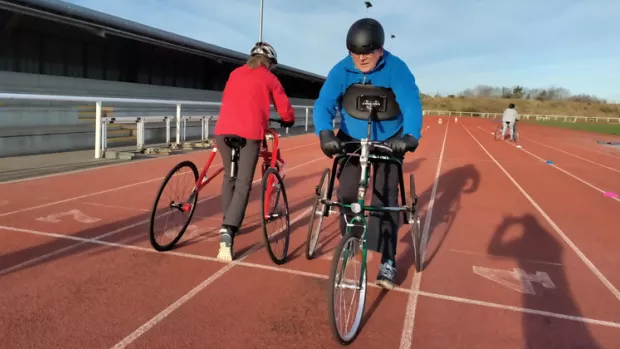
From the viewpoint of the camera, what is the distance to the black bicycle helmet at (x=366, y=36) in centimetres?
319

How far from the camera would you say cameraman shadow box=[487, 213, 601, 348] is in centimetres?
312

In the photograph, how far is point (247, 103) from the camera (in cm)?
406

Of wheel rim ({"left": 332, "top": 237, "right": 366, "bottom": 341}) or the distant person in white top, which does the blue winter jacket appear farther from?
the distant person in white top

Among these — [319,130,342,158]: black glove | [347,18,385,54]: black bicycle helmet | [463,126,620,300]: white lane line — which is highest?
[347,18,385,54]: black bicycle helmet

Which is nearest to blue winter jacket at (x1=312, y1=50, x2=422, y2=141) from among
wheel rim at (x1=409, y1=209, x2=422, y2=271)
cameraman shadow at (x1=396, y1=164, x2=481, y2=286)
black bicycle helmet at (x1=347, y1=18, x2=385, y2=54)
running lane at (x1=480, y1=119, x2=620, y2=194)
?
black bicycle helmet at (x1=347, y1=18, x2=385, y2=54)

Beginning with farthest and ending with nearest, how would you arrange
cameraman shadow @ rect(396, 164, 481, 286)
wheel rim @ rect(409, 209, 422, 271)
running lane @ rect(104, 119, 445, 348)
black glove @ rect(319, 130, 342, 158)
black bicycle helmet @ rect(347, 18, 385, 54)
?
1. cameraman shadow @ rect(396, 164, 481, 286)
2. wheel rim @ rect(409, 209, 422, 271)
3. black bicycle helmet @ rect(347, 18, 385, 54)
4. black glove @ rect(319, 130, 342, 158)
5. running lane @ rect(104, 119, 445, 348)

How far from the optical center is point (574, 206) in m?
7.73

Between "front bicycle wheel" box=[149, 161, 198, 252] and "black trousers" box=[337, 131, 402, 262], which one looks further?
"front bicycle wheel" box=[149, 161, 198, 252]

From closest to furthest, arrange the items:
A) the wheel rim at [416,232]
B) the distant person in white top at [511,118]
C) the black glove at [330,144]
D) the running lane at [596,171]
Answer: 1. the black glove at [330,144]
2. the wheel rim at [416,232]
3. the running lane at [596,171]
4. the distant person in white top at [511,118]

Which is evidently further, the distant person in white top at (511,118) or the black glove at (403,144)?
the distant person in white top at (511,118)

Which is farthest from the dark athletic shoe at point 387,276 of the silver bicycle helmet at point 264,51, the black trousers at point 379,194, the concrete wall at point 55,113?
the concrete wall at point 55,113

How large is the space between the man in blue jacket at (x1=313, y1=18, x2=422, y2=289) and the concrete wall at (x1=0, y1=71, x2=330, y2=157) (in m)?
9.27

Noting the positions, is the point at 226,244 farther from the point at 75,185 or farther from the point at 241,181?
the point at 75,185

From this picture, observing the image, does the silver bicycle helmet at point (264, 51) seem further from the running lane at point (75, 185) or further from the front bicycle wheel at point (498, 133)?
the front bicycle wheel at point (498, 133)
